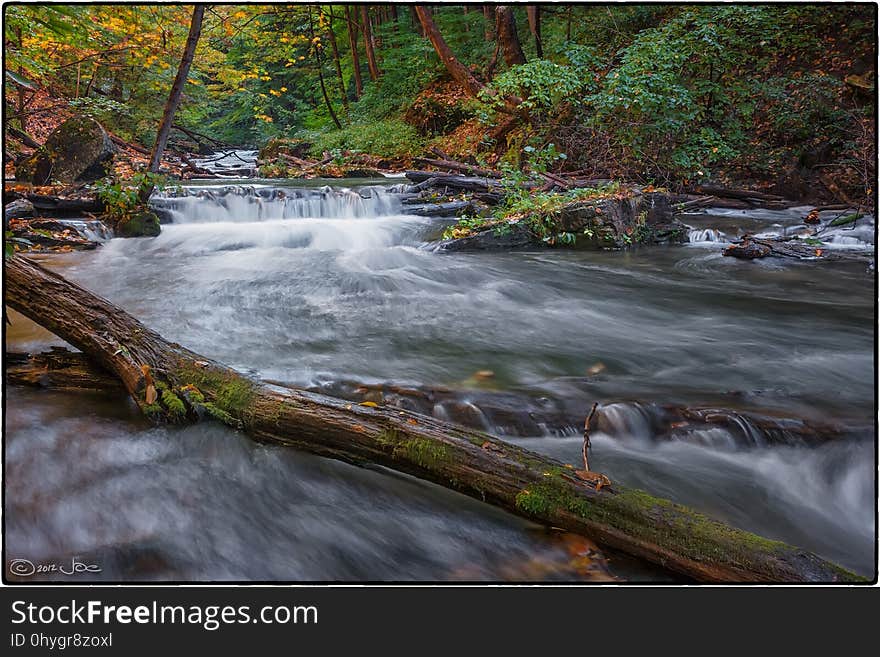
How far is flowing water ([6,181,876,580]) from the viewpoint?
2.12 m

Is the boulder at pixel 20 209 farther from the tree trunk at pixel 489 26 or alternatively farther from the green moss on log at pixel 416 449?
the tree trunk at pixel 489 26

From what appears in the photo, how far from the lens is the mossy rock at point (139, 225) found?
25.5 ft

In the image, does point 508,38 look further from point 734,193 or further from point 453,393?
point 453,393

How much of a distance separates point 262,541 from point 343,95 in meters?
22.1

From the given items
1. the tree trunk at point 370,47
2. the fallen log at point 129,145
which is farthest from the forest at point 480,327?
the tree trunk at point 370,47

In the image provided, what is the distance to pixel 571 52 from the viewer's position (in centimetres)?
1001

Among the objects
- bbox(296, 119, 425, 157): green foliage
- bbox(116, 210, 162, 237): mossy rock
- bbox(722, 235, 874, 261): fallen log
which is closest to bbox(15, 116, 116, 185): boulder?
bbox(116, 210, 162, 237): mossy rock

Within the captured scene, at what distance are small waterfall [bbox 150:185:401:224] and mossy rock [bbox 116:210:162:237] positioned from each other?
3.74ft

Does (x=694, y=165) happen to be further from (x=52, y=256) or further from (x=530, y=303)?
(x=52, y=256)

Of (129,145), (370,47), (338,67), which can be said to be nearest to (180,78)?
(129,145)

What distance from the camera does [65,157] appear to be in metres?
8.62

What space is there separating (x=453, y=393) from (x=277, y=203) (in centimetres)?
731

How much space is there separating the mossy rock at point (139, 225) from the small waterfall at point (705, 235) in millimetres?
7399
